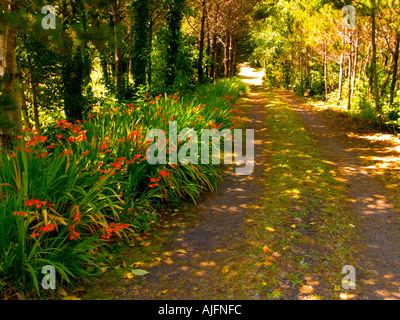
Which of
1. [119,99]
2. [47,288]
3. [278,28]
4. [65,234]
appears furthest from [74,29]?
[278,28]

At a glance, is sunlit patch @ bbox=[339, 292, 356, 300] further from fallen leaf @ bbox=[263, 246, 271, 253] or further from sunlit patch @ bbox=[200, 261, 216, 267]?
sunlit patch @ bbox=[200, 261, 216, 267]

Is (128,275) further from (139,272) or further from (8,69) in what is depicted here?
(8,69)

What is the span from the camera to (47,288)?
10.3ft

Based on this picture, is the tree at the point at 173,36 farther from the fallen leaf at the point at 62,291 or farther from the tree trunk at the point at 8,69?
the fallen leaf at the point at 62,291

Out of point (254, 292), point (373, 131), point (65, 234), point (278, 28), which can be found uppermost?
point (278, 28)

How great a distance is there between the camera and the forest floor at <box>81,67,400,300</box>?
136 inches

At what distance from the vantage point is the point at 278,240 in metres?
4.38

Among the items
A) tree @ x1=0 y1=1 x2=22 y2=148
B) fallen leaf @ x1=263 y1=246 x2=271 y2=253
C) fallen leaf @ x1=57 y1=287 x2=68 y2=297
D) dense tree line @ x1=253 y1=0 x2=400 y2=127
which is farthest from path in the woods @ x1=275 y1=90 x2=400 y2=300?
tree @ x1=0 y1=1 x2=22 y2=148

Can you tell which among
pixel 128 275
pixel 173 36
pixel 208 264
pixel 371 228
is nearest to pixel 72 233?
pixel 128 275

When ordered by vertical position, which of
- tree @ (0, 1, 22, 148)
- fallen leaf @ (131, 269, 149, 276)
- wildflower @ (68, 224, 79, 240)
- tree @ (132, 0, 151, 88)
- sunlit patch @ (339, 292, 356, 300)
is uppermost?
tree @ (132, 0, 151, 88)

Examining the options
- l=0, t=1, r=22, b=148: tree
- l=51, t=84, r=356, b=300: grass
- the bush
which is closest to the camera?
the bush

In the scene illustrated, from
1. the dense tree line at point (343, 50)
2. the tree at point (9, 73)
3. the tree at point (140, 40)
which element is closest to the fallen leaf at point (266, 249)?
the tree at point (9, 73)
